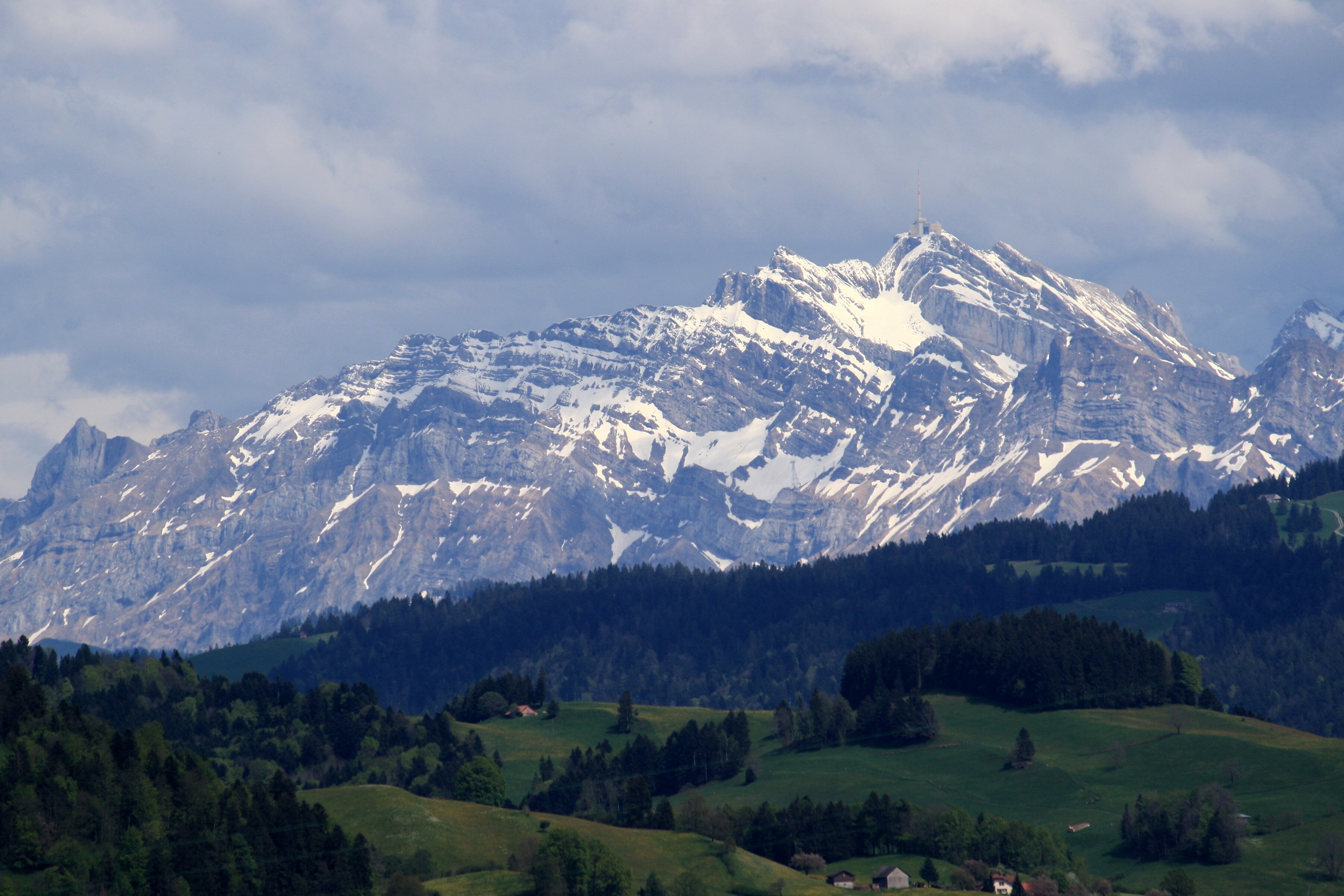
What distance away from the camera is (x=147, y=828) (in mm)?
144500

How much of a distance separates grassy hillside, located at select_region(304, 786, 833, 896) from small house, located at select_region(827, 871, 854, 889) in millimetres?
1770

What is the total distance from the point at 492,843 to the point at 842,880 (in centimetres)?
3321

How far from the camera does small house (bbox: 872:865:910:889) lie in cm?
15925

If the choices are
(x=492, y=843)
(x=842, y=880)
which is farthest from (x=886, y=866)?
(x=492, y=843)

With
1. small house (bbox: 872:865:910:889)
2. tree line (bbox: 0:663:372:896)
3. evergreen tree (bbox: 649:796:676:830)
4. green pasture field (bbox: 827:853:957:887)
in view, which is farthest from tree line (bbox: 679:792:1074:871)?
tree line (bbox: 0:663:372:896)

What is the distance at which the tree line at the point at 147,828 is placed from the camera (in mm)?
136000

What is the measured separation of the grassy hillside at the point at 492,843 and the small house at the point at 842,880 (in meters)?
1.77

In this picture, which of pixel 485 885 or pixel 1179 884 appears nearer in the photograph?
pixel 485 885

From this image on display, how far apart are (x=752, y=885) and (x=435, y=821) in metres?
31.2

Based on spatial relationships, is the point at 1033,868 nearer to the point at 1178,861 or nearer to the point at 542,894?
the point at 1178,861

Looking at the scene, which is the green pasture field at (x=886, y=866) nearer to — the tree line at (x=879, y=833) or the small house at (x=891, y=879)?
the small house at (x=891, y=879)

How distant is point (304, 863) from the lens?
143250 millimetres

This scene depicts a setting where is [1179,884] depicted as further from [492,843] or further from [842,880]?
[492,843]

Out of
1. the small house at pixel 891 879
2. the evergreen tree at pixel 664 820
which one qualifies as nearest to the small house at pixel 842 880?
the small house at pixel 891 879
